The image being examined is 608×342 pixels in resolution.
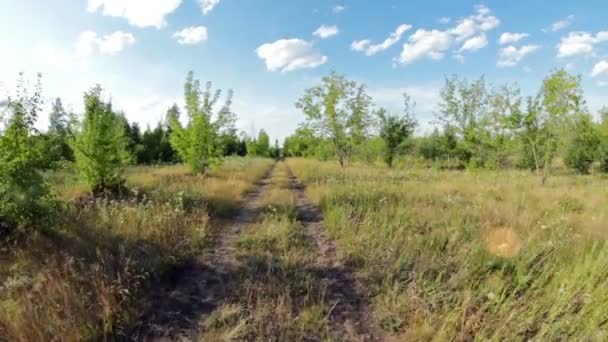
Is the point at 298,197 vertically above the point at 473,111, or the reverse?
the point at 473,111

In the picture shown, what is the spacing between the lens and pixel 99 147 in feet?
33.2

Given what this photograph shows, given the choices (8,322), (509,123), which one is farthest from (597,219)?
(509,123)

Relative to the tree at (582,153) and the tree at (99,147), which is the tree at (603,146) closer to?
the tree at (582,153)

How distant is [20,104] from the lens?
20.2 feet

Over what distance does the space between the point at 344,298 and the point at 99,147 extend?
9.06 m

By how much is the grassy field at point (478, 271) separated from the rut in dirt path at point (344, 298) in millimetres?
153

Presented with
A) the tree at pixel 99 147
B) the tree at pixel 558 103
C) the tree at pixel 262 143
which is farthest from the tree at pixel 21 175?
the tree at pixel 262 143

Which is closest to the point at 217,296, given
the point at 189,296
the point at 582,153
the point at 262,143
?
the point at 189,296

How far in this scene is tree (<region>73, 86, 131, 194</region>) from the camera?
9992 mm

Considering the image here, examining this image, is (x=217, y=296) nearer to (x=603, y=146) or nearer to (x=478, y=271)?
(x=478, y=271)

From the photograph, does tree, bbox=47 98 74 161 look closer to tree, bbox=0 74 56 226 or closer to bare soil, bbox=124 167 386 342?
tree, bbox=0 74 56 226

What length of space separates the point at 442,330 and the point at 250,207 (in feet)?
26.0

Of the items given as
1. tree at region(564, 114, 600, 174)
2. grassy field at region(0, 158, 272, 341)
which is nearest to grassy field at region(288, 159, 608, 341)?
grassy field at region(0, 158, 272, 341)

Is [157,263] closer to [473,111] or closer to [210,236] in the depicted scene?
[210,236]
